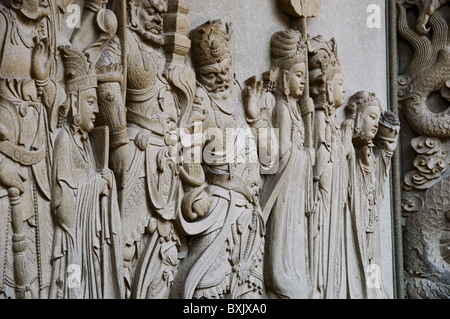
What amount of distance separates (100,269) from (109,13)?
1411mm

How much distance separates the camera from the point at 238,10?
734 cm

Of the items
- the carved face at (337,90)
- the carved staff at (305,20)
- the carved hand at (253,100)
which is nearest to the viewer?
the carved hand at (253,100)

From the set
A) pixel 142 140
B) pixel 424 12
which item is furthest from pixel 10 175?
pixel 424 12

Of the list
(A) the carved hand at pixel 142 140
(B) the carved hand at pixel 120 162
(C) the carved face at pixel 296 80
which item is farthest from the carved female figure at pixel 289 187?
(B) the carved hand at pixel 120 162

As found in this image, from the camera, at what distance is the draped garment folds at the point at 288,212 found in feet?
23.9

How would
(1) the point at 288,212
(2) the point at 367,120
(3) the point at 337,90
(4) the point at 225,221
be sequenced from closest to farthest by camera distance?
(4) the point at 225,221 < (1) the point at 288,212 < (3) the point at 337,90 < (2) the point at 367,120

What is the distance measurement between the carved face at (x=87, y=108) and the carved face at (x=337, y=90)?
263 cm

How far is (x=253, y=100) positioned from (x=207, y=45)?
605 millimetres

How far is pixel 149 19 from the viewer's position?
645 centimetres

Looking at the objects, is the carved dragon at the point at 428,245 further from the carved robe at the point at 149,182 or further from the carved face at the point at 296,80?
the carved robe at the point at 149,182

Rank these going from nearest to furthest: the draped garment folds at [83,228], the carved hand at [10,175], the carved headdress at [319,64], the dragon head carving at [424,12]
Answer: the carved hand at [10,175] → the draped garment folds at [83,228] → the carved headdress at [319,64] → the dragon head carving at [424,12]

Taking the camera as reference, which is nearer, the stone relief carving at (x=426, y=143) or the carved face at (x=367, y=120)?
the carved face at (x=367, y=120)

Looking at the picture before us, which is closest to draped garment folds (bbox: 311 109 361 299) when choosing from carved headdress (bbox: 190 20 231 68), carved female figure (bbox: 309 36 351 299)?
carved female figure (bbox: 309 36 351 299)

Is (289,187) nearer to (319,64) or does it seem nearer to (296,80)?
(296,80)
